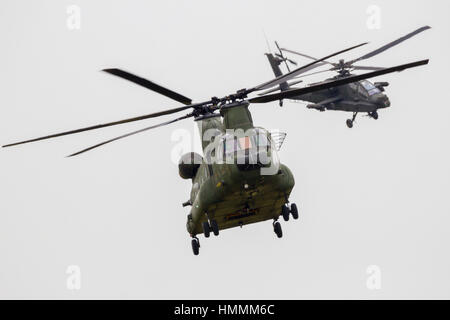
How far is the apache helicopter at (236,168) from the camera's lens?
18.0 meters

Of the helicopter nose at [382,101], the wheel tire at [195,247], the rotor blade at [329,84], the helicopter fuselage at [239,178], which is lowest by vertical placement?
the wheel tire at [195,247]

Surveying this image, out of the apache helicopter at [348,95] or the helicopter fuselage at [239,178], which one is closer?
the helicopter fuselage at [239,178]

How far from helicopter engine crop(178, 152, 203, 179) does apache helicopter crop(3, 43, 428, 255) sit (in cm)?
100

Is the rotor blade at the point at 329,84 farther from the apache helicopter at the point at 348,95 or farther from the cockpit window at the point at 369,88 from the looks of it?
the cockpit window at the point at 369,88

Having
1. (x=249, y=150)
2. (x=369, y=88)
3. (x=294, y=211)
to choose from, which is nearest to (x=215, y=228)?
(x=294, y=211)

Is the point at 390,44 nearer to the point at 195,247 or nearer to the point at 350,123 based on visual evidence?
the point at 350,123

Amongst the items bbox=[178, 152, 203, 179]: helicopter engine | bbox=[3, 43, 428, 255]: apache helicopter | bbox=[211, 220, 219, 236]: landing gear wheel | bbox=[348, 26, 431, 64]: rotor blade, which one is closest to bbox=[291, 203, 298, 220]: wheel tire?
bbox=[3, 43, 428, 255]: apache helicopter

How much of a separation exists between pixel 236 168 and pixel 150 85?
3.56 m

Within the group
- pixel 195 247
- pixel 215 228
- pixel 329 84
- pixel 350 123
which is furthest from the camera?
pixel 350 123

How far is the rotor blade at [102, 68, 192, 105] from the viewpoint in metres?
15.4

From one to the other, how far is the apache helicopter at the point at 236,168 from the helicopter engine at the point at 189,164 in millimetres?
998

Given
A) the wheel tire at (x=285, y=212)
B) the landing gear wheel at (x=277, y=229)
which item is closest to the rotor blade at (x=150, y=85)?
the wheel tire at (x=285, y=212)

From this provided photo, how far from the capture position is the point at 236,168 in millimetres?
18172

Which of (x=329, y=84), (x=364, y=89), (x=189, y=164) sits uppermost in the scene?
(x=364, y=89)
